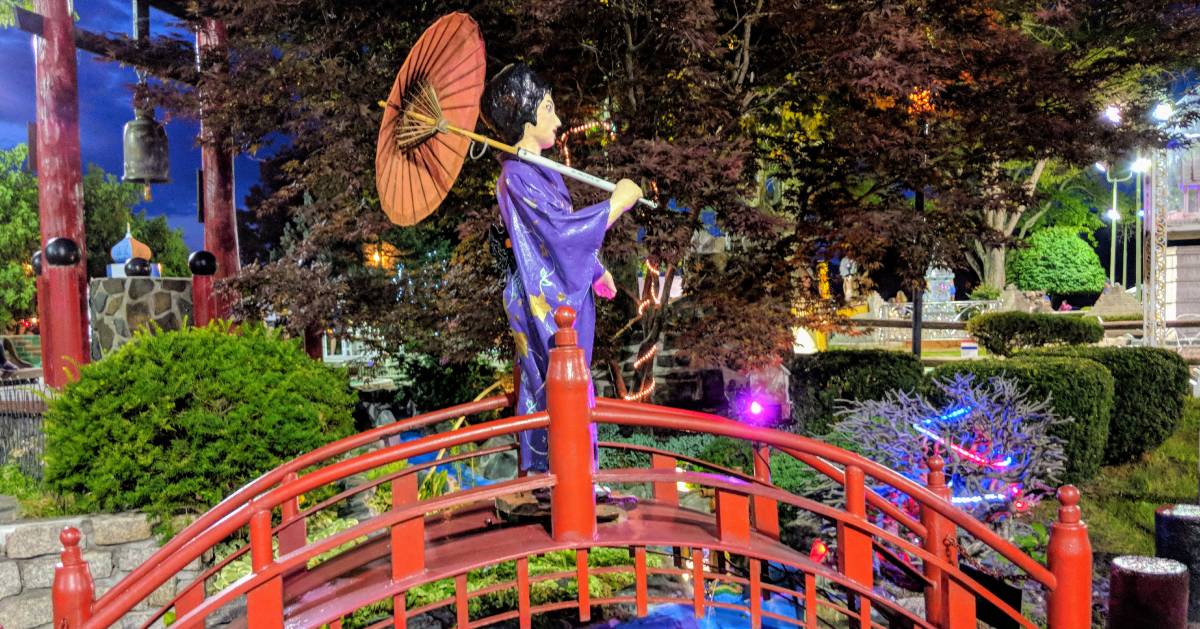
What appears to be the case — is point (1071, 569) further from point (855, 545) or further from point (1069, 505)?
point (855, 545)

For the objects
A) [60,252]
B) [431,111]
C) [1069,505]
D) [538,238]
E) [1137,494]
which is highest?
[431,111]

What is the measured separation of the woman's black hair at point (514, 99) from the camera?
388 cm

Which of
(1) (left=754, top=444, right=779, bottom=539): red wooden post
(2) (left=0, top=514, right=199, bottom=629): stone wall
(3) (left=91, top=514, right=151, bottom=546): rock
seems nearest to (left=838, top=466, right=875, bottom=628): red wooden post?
(1) (left=754, top=444, right=779, bottom=539): red wooden post

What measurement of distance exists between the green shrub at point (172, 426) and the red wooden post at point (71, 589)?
334 cm

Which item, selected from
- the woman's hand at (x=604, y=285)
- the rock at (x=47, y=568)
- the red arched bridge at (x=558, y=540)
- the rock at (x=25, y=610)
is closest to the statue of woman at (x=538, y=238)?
the woman's hand at (x=604, y=285)

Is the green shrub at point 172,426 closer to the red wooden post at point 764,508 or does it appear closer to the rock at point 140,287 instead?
the red wooden post at point 764,508

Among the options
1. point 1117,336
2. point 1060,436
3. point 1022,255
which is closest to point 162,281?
point 1060,436

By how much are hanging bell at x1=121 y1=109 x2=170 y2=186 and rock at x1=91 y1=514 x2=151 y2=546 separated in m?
5.40

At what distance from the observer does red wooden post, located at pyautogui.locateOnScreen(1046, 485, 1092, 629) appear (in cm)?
325

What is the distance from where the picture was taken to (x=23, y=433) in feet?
24.6

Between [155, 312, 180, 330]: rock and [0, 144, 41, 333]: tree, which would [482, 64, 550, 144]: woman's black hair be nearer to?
[155, 312, 180, 330]: rock

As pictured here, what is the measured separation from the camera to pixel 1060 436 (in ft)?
25.5

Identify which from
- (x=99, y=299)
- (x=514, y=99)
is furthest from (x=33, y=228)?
(x=514, y=99)

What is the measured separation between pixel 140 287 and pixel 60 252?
36.2 inches
